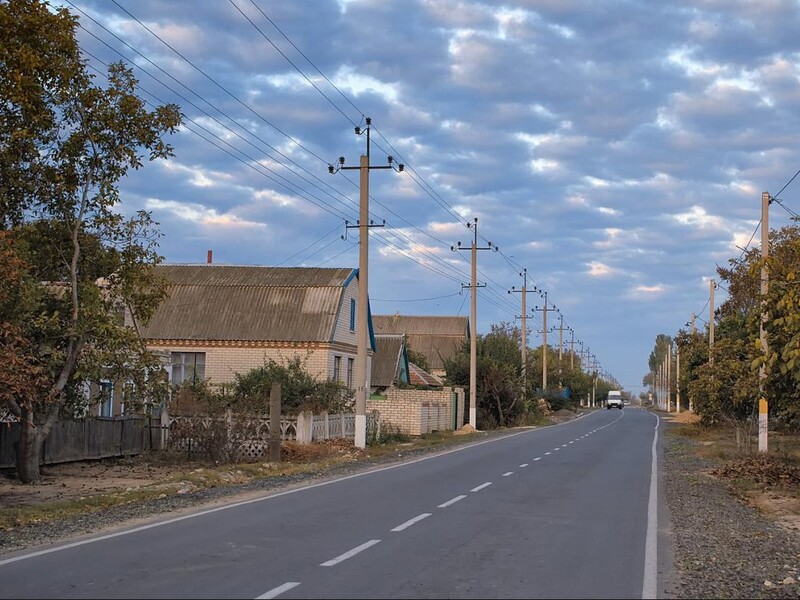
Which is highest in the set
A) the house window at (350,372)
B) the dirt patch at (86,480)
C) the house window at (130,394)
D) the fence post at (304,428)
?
the house window at (350,372)

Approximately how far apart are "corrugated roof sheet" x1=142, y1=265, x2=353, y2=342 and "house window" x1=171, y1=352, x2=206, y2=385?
0.84 metres

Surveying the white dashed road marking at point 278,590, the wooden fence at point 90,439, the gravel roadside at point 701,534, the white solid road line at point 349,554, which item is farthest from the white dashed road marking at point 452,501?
the wooden fence at point 90,439

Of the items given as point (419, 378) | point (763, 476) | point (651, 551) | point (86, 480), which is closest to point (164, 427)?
point (86, 480)

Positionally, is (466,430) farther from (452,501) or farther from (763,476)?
(452,501)

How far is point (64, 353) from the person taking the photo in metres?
20.5

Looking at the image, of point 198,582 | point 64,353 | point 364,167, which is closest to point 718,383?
point 364,167

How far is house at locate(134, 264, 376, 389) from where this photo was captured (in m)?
41.8

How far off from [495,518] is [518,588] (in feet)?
17.7

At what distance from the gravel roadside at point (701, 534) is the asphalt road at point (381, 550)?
45 cm

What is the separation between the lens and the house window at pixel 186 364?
42938 mm

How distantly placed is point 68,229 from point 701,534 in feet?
46.7

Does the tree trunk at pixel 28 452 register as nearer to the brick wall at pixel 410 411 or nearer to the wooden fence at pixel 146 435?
the wooden fence at pixel 146 435

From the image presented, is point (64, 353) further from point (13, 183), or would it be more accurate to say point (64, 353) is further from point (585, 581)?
point (585, 581)

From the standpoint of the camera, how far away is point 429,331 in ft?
314
